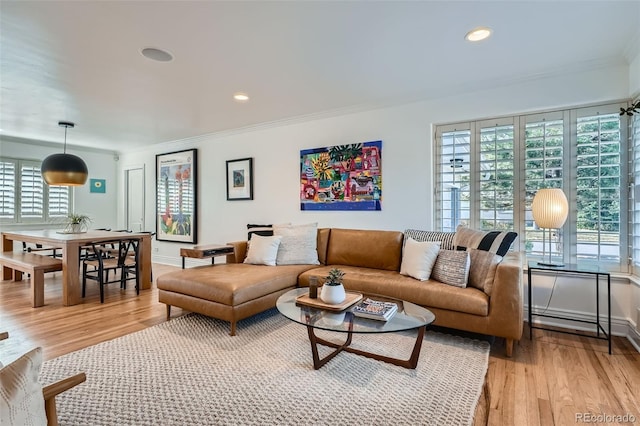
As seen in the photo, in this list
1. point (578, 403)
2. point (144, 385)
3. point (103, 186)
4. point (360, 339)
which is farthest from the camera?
point (103, 186)

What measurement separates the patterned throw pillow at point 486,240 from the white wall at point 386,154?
0.62 m

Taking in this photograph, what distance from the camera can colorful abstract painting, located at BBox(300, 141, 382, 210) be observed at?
388cm

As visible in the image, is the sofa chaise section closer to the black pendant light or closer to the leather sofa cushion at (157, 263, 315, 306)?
the leather sofa cushion at (157, 263, 315, 306)

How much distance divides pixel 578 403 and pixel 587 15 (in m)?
2.44

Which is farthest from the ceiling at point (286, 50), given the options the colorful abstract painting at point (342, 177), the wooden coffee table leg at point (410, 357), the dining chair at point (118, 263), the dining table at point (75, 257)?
the wooden coffee table leg at point (410, 357)

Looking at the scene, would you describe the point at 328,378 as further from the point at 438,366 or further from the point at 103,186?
the point at 103,186

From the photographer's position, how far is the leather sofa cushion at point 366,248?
344 cm

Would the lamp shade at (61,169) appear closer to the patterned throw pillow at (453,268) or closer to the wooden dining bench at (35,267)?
the wooden dining bench at (35,267)

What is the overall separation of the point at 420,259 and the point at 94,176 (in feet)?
22.8

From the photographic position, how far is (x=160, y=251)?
6.18 metres

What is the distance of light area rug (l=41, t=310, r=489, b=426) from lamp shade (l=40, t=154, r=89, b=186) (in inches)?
105

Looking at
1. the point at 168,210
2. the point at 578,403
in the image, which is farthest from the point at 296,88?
the point at 168,210

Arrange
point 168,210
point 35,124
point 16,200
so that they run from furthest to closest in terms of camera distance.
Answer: point 168,210 → point 16,200 → point 35,124

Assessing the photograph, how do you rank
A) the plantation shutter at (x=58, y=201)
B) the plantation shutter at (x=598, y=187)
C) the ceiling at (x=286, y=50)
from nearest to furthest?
the ceiling at (x=286, y=50), the plantation shutter at (x=598, y=187), the plantation shutter at (x=58, y=201)
